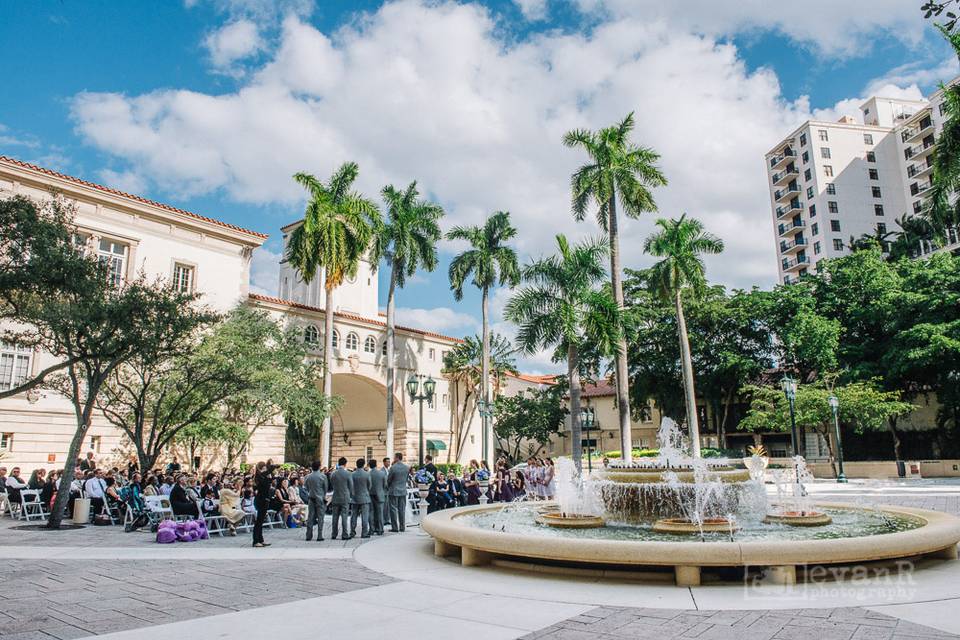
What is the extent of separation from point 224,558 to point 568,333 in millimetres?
20201

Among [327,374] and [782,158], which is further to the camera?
[782,158]

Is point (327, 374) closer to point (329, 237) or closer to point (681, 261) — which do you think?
point (329, 237)

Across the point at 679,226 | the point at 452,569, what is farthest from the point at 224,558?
the point at 679,226

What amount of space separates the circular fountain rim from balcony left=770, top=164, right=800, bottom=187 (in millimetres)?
74031

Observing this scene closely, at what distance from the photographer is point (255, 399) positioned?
1091 inches

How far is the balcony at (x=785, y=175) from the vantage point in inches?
2867

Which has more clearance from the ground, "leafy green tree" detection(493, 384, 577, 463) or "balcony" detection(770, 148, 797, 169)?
"balcony" detection(770, 148, 797, 169)

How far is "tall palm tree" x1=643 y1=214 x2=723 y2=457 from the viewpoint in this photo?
110 feet

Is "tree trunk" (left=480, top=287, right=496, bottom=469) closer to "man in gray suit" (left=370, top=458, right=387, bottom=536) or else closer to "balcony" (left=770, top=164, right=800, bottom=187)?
"man in gray suit" (left=370, top=458, right=387, bottom=536)

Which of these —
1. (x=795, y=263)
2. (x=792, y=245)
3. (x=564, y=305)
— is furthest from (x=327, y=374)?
(x=792, y=245)

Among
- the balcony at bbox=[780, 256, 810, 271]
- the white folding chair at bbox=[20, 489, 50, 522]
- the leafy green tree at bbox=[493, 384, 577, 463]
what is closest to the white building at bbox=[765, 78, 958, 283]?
the balcony at bbox=[780, 256, 810, 271]

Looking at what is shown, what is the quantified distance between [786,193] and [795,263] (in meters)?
8.46

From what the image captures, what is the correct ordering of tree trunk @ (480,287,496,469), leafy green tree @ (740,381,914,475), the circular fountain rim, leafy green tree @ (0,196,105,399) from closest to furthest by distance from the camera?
the circular fountain rim < leafy green tree @ (0,196,105,399) < leafy green tree @ (740,381,914,475) < tree trunk @ (480,287,496,469)

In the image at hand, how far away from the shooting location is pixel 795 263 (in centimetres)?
7294
